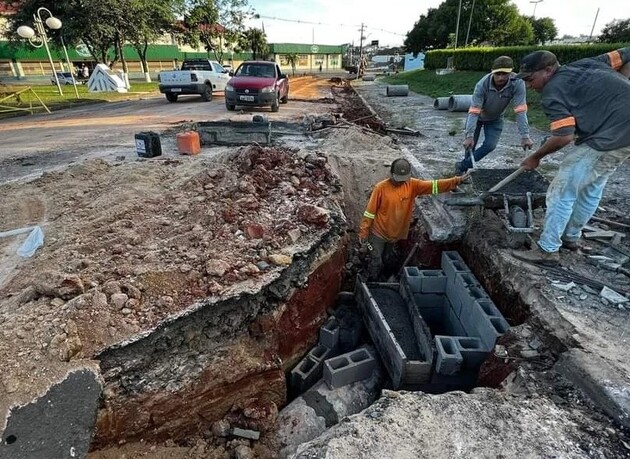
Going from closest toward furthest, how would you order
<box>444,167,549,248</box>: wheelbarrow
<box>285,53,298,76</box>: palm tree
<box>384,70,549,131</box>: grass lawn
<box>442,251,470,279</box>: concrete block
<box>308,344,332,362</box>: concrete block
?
1. <box>444,167,549,248</box>: wheelbarrow
2. <box>308,344,332,362</box>: concrete block
3. <box>442,251,470,279</box>: concrete block
4. <box>384,70,549,131</box>: grass lawn
5. <box>285,53,298,76</box>: palm tree

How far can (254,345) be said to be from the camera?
362 cm

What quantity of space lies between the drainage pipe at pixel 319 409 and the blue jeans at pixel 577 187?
2.31 metres

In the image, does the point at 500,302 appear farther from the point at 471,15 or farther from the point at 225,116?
the point at 471,15

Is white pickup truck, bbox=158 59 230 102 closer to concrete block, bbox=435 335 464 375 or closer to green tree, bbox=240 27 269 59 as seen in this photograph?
concrete block, bbox=435 335 464 375

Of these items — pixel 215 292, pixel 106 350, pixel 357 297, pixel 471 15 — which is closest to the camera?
pixel 106 350

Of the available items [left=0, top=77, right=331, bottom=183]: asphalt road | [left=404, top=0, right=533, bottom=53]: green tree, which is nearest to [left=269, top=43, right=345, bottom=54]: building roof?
[left=404, top=0, right=533, bottom=53]: green tree

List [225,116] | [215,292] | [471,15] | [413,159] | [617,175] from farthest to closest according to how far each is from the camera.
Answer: [471,15], [225,116], [413,159], [617,175], [215,292]

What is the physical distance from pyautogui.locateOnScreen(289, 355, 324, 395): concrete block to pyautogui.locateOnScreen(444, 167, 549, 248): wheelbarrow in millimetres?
2344

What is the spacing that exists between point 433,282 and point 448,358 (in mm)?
1362

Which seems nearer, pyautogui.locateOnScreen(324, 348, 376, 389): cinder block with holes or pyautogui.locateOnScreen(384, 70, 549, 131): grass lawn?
pyautogui.locateOnScreen(324, 348, 376, 389): cinder block with holes

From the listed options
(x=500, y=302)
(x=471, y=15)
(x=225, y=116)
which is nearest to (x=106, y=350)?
(x=500, y=302)

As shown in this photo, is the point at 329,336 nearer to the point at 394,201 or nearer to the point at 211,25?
the point at 394,201

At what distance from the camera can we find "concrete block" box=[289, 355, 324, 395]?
3.92 m

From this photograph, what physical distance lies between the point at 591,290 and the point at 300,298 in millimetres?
2744
